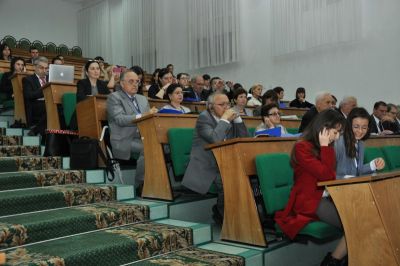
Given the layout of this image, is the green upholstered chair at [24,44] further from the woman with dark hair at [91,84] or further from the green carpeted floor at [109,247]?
the green carpeted floor at [109,247]

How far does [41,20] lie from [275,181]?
10.3m

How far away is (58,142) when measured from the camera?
366 cm

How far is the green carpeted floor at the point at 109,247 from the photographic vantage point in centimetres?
192

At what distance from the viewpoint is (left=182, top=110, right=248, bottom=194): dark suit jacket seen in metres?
2.89

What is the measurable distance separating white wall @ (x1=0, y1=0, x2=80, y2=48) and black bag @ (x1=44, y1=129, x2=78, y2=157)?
7.88 m

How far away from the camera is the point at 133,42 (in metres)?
10.6

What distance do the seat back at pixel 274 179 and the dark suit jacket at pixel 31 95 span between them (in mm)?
2933

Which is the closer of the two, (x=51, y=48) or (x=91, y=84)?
(x=91, y=84)

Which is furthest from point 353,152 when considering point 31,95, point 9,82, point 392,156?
point 9,82

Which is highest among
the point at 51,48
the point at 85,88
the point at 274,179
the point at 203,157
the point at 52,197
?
the point at 51,48

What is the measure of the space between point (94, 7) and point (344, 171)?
10504 mm

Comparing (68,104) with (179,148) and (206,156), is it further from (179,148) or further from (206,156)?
(206,156)

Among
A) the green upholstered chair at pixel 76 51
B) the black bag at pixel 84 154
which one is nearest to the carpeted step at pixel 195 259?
the black bag at pixel 84 154

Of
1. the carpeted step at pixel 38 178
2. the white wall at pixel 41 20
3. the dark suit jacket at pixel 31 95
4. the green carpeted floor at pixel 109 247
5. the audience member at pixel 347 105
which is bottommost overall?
the green carpeted floor at pixel 109 247
